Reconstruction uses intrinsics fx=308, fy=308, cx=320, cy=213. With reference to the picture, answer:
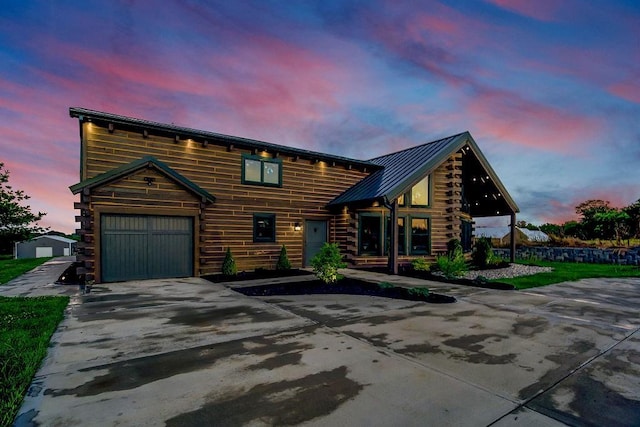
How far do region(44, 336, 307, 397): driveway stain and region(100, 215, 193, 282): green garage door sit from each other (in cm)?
772

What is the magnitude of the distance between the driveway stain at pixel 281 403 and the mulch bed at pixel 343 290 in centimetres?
492

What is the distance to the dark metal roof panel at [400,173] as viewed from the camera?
12.2 metres

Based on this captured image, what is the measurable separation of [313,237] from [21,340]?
11.1 metres

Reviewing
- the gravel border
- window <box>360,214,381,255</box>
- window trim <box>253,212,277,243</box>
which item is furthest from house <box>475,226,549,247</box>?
window trim <box>253,212,277,243</box>

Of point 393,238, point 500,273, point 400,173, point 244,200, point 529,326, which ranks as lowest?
point 500,273

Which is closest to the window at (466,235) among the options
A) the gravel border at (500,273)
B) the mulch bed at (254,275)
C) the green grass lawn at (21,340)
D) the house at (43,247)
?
the gravel border at (500,273)

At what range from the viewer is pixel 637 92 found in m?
12.4

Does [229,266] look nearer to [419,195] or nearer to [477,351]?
[419,195]

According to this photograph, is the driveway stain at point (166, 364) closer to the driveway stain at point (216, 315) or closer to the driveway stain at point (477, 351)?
the driveway stain at point (216, 315)

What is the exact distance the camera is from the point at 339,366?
3682mm

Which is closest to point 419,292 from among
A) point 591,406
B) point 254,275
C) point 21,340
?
point 591,406

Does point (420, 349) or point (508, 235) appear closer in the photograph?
point (420, 349)

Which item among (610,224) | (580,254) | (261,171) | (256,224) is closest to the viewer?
(256,224)

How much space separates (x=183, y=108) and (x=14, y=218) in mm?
21622
